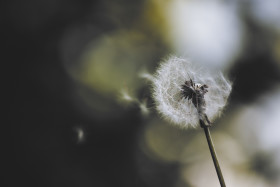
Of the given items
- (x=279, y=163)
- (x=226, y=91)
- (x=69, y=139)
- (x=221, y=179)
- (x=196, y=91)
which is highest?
(x=279, y=163)

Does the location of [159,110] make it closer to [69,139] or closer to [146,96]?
[146,96]

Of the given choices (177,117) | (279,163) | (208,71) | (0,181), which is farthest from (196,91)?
(279,163)

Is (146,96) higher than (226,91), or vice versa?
(146,96)

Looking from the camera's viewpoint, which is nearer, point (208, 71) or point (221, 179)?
point (221, 179)

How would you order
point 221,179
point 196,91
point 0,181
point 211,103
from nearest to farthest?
point 221,179
point 196,91
point 211,103
point 0,181

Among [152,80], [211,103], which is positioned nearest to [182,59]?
[152,80]

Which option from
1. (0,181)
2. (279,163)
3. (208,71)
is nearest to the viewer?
(208,71)

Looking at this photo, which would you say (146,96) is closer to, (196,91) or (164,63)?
(164,63)
